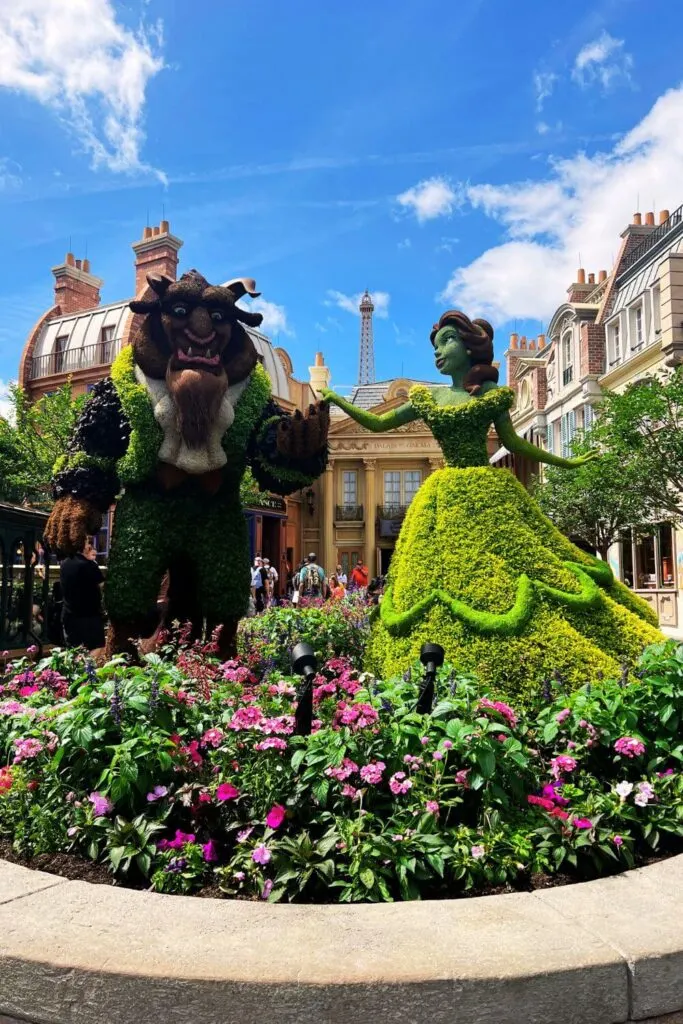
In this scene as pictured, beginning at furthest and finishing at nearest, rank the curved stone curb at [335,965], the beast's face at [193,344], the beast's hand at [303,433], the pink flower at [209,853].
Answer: the beast's hand at [303,433], the beast's face at [193,344], the pink flower at [209,853], the curved stone curb at [335,965]

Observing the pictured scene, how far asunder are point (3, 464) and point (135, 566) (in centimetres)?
1659

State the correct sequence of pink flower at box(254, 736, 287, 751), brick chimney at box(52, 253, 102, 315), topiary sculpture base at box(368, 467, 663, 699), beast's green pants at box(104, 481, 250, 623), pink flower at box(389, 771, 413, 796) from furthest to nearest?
brick chimney at box(52, 253, 102, 315) → beast's green pants at box(104, 481, 250, 623) → topiary sculpture base at box(368, 467, 663, 699) → pink flower at box(254, 736, 287, 751) → pink flower at box(389, 771, 413, 796)

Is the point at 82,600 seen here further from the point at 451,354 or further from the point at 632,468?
the point at 632,468

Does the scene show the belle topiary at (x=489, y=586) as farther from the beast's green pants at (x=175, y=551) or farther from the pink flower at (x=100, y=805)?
the pink flower at (x=100, y=805)

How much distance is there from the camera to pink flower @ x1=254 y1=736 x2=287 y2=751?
105 inches

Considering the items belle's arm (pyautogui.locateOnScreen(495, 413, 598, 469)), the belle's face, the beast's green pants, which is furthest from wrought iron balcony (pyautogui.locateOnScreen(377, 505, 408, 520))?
the beast's green pants

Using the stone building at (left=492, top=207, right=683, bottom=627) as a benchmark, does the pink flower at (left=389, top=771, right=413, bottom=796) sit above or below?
below

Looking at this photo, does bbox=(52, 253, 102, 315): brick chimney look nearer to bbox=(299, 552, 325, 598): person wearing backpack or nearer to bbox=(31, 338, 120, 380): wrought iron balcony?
bbox=(31, 338, 120, 380): wrought iron balcony

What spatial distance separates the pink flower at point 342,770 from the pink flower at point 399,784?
0.45 feet

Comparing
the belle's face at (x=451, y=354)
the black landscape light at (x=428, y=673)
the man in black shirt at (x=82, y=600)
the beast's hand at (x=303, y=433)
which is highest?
the belle's face at (x=451, y=354)

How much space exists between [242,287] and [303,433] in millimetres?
1103

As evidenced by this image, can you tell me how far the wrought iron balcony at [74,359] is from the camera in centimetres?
2464

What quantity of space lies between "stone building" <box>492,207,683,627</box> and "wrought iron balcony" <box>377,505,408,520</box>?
4.86 m

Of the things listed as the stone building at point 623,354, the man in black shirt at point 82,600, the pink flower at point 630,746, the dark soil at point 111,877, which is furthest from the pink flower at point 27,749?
the stone building at point 623,354
